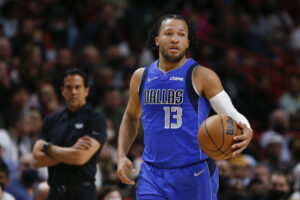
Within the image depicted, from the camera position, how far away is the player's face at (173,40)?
456cm

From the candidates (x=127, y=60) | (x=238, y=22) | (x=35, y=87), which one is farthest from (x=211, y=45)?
(x=35, y=87)

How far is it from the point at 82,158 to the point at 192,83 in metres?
1.62

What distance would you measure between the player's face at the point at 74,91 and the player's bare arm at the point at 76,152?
43 cm

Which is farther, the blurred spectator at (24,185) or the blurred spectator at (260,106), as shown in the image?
the blurred spectator at (260,106)

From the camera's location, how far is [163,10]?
1342 cm

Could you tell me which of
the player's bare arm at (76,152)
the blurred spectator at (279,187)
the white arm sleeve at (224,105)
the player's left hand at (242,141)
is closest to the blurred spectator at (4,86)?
the player's bare arm at (76,152)

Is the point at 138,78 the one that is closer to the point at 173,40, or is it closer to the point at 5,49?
the point at 173,40

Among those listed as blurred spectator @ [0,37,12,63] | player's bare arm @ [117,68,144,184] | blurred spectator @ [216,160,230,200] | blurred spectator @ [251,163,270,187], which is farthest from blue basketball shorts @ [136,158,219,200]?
blurred spectator @ [0,37,12,63]

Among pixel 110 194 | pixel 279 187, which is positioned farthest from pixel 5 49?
pixel 279 187

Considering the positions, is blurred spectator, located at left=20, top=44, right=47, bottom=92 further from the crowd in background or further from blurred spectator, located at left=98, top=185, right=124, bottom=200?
blurred spectator, located at left=98, top=185, right=124, bottom=200

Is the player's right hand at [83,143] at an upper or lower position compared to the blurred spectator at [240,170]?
upper

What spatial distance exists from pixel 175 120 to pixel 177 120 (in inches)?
0.7

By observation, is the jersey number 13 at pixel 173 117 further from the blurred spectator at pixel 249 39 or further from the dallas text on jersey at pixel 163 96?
the blurred spectator at pixel 249 39

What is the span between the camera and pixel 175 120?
14.7 feet
